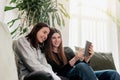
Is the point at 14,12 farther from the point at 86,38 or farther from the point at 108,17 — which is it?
the point at 108,17

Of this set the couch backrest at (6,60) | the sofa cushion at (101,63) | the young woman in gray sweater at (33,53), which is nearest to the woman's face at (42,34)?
the young woman in gray sweater at (33,53)

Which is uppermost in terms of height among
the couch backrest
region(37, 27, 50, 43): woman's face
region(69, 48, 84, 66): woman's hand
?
the couch backrest

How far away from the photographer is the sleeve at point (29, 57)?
74.5 inches

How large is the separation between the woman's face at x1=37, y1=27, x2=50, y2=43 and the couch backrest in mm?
574

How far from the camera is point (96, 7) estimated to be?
361cm

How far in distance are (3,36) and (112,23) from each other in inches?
96.6

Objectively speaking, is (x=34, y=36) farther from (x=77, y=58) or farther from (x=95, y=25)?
(x=95, y=25)

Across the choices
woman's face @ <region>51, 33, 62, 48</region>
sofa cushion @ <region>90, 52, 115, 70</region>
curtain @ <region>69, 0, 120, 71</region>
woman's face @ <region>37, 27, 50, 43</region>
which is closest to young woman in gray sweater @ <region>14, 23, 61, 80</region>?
woman's face @ <region>37, 27, 50, 43</region>

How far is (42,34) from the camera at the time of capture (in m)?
2.16

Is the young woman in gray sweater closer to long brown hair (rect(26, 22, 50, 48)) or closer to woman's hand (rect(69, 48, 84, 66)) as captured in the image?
long brown hair (rect(26, 22, 50, 48))

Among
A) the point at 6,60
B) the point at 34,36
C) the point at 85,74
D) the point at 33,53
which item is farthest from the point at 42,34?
the point at 6,60

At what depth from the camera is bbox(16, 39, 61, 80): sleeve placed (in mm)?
1893

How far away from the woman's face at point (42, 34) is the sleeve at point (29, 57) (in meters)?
0.15

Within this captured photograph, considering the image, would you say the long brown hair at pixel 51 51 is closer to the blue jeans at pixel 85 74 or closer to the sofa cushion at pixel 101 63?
the blue jeans at pixel 85 74
